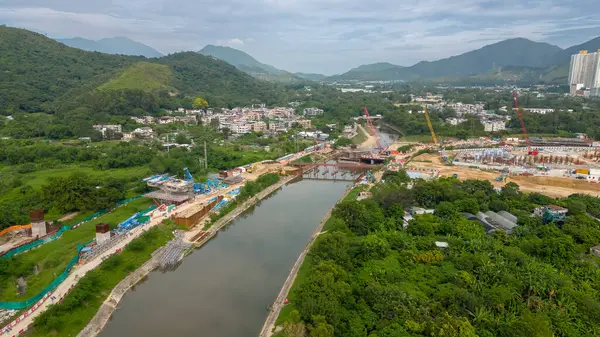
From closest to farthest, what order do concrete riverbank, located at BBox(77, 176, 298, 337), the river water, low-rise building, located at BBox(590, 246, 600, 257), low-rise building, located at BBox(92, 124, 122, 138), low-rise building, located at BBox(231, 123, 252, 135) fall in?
concrete riverbank, located at BBox(77, 176, 298, 337)
the river water
low-rise building, located at BBox(590, 246, 600, 257)
low-rise building, located at BBox(92, 124, 122, 138)
low-rise building, located at BBox(231, 123, 252, 135)

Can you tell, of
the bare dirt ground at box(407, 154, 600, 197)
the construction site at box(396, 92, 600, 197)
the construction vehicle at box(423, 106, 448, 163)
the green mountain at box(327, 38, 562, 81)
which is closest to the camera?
the bare dirt ground at box(407, 154, 600, 197)

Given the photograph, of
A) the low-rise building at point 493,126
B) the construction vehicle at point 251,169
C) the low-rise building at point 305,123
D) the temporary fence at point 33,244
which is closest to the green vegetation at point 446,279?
the temporary fence at point 33,244

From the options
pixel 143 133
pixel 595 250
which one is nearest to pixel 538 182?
pixel 595 250

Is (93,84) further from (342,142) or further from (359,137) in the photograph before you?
(342,142)

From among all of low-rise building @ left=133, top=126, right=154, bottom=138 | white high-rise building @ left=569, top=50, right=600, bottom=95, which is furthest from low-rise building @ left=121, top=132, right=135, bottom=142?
white high-rise building @ left=569, top=50, right=600, bottom=95

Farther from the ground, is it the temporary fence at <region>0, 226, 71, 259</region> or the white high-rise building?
the white high-rise building

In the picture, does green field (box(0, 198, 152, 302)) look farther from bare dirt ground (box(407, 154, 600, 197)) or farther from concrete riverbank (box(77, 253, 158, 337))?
bare dirt ground (box(407, 154, 600, 197))
